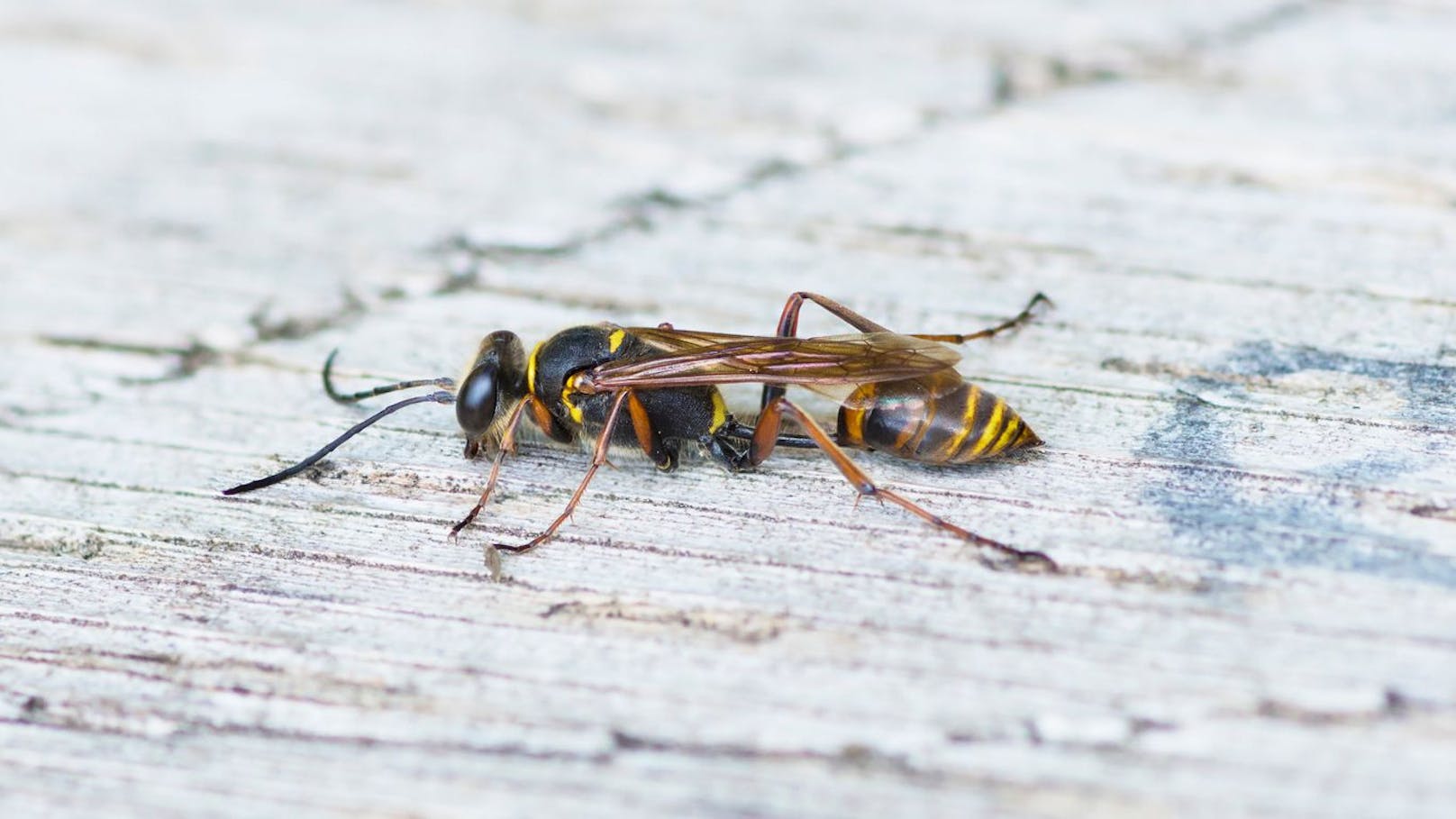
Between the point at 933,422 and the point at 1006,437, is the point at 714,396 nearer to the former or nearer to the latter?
the point at 933,422

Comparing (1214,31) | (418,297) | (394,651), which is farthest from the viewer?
(1214,31)

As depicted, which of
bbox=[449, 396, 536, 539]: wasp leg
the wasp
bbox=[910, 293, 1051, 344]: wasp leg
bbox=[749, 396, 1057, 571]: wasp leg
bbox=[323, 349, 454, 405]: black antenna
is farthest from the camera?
bbox=[910, 293, 1051, 344]: wasp leg

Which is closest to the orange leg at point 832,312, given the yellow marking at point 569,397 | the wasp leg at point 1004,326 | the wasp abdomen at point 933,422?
the wasp leg at point 1004,326

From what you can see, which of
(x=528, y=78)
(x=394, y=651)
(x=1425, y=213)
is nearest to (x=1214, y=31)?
(x=1425, y=213)

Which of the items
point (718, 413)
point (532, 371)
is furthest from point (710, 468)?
point (532, 371)

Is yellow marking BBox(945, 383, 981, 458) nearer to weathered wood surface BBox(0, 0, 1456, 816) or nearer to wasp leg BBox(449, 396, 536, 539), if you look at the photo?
weathered wood surface BBox(0, 0, 1456, 816)

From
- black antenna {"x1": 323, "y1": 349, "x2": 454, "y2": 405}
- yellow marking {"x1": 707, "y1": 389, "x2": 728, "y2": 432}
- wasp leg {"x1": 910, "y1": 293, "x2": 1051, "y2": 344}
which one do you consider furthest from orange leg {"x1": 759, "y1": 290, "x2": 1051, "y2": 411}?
black antenna {"x1": 323, "y1": 349, "x2": 454, "y2": 405}

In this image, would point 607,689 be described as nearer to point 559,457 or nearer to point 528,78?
point 559,457

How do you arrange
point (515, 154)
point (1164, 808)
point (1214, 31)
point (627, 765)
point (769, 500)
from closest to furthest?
1. point (1164, 808)
2. point (627, 765)
3. point (769, 500)
4. point (515, 154)
5. point (1214, 31)
